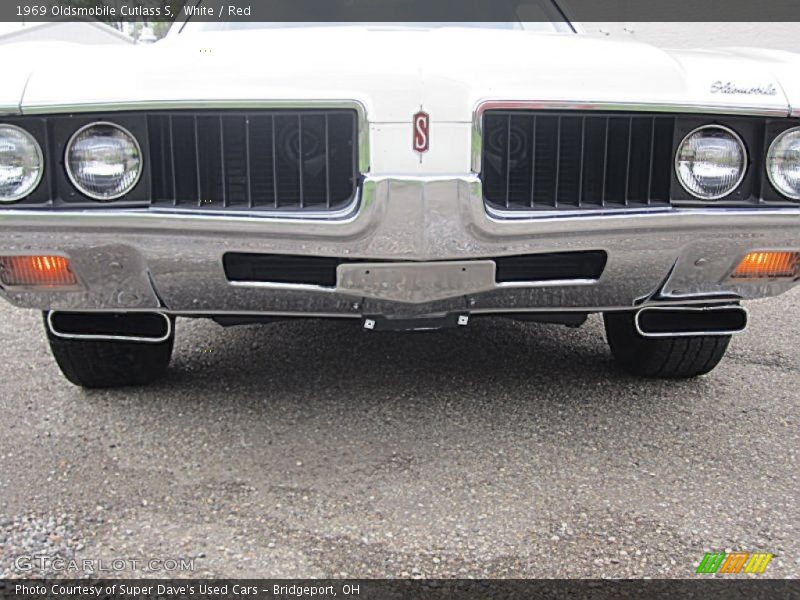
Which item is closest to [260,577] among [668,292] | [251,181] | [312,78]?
[251,181]

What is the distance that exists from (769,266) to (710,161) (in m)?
0.40

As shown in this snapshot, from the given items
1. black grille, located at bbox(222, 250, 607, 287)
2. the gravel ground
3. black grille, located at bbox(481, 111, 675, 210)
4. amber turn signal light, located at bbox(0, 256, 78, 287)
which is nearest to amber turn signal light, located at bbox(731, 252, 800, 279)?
black grille, located at bbox(481, 111, 675, 210)

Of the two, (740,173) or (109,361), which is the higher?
(740,173)

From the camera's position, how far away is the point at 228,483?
7.58 ft

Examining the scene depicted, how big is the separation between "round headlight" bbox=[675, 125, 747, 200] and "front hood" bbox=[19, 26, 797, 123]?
0.36 feet

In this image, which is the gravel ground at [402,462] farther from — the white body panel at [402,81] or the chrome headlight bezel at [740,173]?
the white body panel at [402,81]

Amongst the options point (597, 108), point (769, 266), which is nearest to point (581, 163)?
point (597, 108)

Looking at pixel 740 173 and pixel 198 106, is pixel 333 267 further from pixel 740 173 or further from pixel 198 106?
pixel 740 173

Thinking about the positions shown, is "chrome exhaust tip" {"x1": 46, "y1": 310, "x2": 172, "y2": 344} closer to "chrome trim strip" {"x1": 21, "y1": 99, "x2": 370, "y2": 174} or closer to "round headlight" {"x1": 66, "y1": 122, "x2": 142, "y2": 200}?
"round headlight" {"x1": 66, "y1": 122, "x2": 142, "y2": 200}

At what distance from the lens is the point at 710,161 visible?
225 centimetres

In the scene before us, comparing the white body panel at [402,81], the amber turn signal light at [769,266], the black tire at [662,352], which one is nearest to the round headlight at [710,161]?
the white body panel at [402,81]

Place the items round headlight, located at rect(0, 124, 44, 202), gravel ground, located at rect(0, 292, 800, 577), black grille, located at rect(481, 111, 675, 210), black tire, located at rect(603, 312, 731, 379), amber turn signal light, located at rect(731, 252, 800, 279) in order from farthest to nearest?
black tire, located at rect(603, 312, 731, 379)
amber turn signal light, located at rect(731, 252, 800, 279)
black grille, located at rect(481, 111, 675, 210)
round headlight, located at rect(0, 124, 44, 202)
gravel ground, located at rect(0, 292, 800, 577)

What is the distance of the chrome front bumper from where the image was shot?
209 cm

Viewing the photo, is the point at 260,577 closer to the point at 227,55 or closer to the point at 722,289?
the point at 227,55
